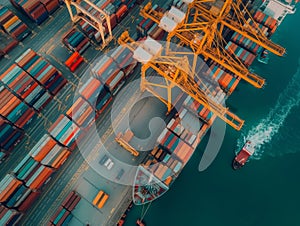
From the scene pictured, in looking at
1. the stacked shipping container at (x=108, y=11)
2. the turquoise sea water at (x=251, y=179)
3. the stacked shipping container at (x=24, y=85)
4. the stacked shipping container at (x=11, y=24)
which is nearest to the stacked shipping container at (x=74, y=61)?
the stacked shipping container at (x=108, y=11)

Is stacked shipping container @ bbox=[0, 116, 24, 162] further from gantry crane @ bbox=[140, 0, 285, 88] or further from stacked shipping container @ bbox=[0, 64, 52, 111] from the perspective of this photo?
gantry crane @ bbox=[140, 0, 285, 88]

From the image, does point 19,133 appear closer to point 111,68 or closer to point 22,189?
point 22,189

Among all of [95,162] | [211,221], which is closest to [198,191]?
[211,221]

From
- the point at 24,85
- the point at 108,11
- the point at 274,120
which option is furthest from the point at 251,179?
the point at 24,85

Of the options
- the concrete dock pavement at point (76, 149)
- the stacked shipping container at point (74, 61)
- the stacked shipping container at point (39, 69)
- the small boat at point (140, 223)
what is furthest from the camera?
the stacked shipping container at point (74, 61)

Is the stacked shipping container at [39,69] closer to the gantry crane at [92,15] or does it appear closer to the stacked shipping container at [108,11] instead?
the stacked shipping container at [108,11]

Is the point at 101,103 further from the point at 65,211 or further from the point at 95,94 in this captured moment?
the point at 65,211
